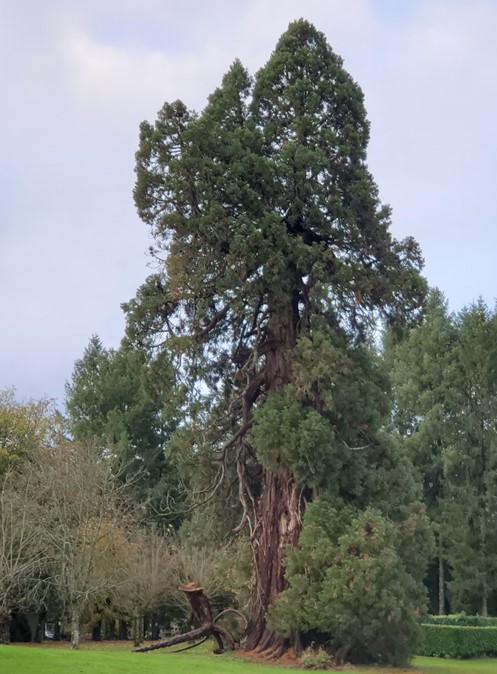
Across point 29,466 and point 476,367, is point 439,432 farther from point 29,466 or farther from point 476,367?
point 29,466

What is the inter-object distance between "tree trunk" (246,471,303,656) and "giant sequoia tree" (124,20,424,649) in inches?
1.7

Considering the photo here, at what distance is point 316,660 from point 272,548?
356 centimetres

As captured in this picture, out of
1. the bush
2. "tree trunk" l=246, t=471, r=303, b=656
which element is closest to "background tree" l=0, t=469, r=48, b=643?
"tree trunk" l=246, t=471, r=303, b=656

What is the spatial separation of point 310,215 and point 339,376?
469 centimetres

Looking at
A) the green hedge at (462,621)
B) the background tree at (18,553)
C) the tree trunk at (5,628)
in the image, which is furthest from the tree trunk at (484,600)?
the tree trunk at (5,628)

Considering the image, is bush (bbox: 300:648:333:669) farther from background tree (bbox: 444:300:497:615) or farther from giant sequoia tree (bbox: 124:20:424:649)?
background tree (bbox: 444:300:497:615)

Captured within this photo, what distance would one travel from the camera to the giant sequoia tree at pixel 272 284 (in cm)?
2164

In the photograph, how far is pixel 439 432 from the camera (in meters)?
42.9

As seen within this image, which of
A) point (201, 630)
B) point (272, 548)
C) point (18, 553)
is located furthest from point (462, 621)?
point (18, 553)

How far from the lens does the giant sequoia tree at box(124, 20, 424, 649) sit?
2164 cm

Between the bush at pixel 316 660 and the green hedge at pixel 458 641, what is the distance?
7.40 m

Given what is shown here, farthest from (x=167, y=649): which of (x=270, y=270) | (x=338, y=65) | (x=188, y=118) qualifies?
(x=338, y=65)

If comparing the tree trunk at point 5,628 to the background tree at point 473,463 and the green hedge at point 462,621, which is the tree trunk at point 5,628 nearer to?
the green hedge at point 462,621

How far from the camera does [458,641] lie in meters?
26.2
